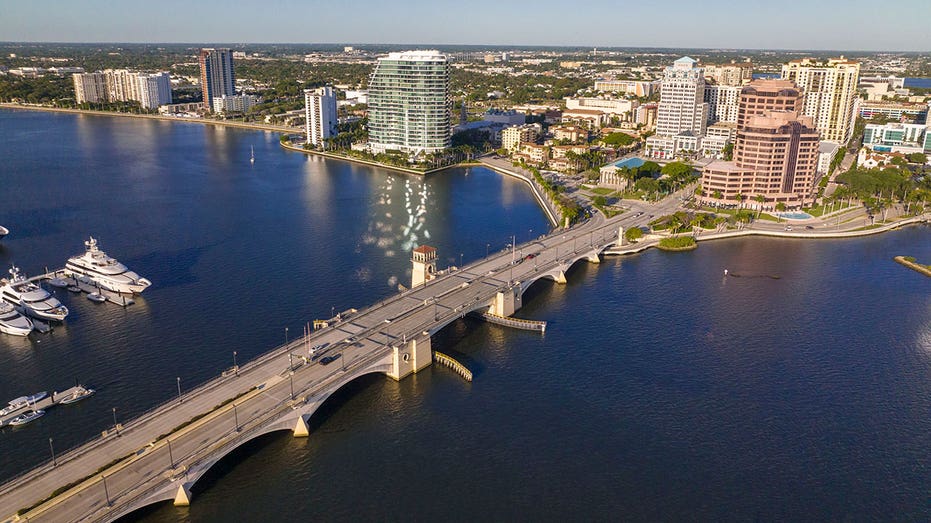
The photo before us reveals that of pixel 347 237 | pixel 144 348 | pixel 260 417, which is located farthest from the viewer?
pixel 347 237

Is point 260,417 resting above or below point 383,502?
above

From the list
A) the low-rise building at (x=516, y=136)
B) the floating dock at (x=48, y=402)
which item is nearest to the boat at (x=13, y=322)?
the floating dock at (x=48, y=402)

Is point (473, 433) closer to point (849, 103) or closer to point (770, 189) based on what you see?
point (770, 189)

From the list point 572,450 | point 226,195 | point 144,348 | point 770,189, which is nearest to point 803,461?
point 572,450

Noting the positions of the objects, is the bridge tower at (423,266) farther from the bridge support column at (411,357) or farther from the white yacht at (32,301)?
the white yacht at (32,301)

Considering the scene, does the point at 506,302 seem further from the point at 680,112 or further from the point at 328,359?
the point at 680,112

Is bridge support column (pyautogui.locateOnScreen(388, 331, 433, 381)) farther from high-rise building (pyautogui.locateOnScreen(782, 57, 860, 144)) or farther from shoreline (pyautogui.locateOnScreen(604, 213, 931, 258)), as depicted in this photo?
high-rise building (pyautogui.locateOnScreen(782, 57, 860, 144))

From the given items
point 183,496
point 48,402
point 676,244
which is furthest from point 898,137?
point 48,402
